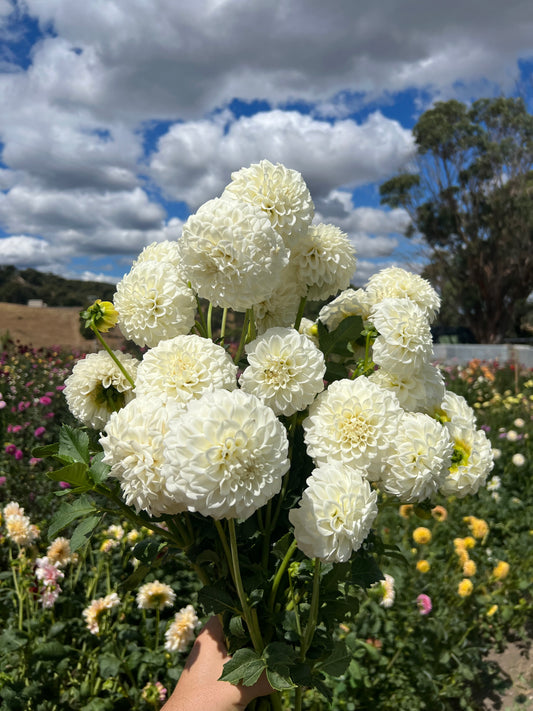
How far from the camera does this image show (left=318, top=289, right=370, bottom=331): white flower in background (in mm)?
1032

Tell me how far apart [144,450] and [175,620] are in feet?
4.65

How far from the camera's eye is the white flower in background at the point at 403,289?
3.32 feet

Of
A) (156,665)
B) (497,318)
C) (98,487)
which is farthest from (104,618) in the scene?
(497,318)

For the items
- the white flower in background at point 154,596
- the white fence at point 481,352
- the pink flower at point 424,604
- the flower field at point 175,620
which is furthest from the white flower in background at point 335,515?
the white fence at point 481,352

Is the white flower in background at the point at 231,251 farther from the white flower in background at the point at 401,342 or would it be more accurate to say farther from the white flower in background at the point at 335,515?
the white flower in background at the point at 335,515

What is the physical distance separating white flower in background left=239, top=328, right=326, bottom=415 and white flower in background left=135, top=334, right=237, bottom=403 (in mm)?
38

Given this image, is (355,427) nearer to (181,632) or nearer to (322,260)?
(322,260)

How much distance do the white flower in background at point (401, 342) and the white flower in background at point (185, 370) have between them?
26cm

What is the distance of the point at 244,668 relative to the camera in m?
0.85

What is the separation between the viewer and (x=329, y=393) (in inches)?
33.0

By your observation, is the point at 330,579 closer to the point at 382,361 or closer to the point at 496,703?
the point at 382,361

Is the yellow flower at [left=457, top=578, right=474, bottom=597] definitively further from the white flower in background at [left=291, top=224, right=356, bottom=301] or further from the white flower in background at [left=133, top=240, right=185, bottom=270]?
the white flower in background at [left=133, top=240, right=185, bottom=270]

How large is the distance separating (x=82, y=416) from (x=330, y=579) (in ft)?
1.71

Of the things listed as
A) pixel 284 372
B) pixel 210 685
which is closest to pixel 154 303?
pixel 284 372
